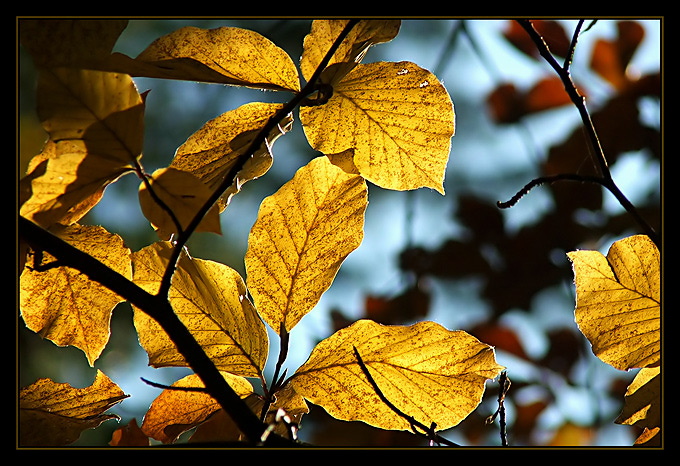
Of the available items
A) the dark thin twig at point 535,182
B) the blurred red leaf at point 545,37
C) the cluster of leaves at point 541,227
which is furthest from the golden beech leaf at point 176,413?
the blurred red leaf at point 545,37

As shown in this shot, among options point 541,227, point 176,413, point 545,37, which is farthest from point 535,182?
point 541,227

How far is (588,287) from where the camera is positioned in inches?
20.1

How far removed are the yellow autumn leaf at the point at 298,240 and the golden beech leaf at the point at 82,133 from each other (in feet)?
0.48

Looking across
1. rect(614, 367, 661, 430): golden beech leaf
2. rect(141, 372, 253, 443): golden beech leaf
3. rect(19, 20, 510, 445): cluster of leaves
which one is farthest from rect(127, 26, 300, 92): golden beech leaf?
rect(614, 367, 661, 430): golden beech leaf

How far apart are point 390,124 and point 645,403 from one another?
0.34m

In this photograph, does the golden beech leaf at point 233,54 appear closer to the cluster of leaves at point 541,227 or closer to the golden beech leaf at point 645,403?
the golden beech leaf at point 645,403

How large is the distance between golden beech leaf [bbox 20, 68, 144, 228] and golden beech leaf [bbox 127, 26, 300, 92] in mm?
64

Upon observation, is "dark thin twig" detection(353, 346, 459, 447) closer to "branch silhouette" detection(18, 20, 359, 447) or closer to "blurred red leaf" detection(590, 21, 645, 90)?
"branch silhouette" detection(18, 20, 359, 447)

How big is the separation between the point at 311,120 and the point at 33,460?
340 mm

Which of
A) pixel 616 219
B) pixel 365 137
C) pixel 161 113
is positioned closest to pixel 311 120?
pixel 365 137

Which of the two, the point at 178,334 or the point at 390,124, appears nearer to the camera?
the point at 178,334

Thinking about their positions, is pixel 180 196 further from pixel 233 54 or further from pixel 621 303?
pixel 621 303

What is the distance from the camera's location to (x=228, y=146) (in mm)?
505

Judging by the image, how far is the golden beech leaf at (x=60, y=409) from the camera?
46cm
